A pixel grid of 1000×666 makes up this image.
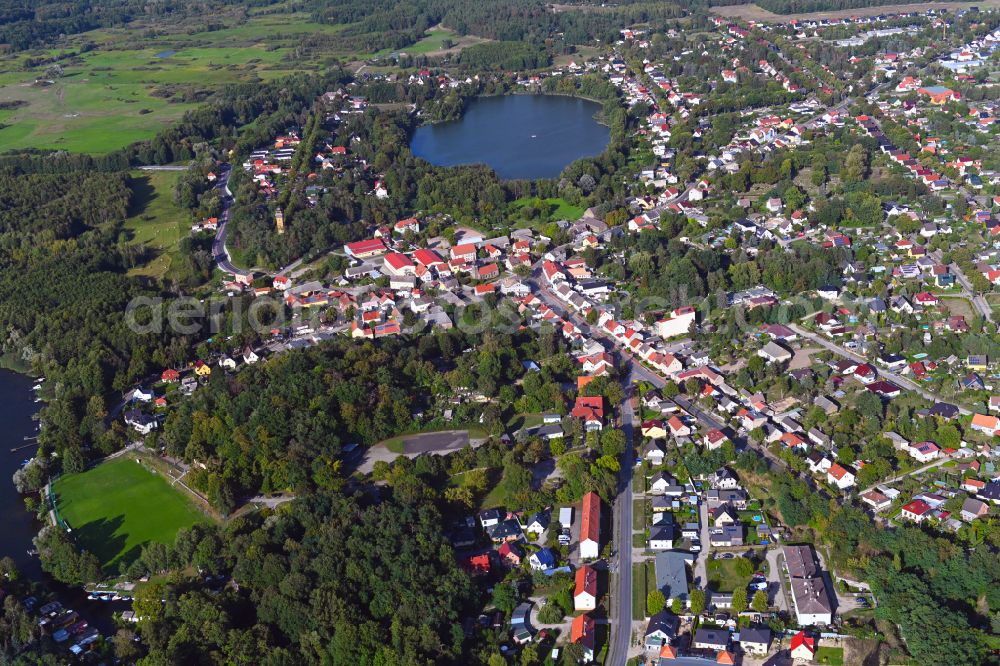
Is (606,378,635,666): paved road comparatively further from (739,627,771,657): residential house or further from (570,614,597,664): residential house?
(739,627,771,657): residential house

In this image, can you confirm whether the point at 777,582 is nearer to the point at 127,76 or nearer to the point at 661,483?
the point at 661,483

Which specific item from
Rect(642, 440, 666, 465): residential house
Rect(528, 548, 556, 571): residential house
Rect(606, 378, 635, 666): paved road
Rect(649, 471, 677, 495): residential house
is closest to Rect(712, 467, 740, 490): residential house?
Rect(649, 471, 677, 495): residential house

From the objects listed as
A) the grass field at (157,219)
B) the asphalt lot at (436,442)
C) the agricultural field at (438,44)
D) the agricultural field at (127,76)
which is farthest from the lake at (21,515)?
the agricultural field at (438,44)

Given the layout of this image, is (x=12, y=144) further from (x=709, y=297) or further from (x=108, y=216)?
(x=709, y=297)

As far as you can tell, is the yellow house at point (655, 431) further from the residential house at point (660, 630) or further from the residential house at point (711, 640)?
the residential house at point (711, 640)

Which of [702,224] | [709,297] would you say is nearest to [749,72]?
[702,224]

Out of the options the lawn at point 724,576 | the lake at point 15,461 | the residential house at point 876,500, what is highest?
the residential house at point 876,500

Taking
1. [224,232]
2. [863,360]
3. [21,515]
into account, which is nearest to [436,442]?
[21,515]
